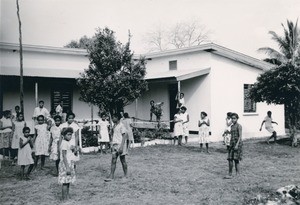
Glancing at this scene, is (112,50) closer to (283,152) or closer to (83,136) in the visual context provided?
(83,136)

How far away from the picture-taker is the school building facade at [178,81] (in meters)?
15.7

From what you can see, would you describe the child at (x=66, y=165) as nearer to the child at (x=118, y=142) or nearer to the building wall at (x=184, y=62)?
the child at (x=118, y=142)

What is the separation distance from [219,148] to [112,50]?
5.45 m

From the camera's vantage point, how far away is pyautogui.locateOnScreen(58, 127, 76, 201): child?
21.1ft

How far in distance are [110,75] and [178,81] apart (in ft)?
13.0

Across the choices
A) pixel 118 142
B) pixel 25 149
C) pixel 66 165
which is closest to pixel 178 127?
pixel 118 142

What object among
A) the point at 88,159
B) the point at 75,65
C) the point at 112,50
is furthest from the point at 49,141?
the point at 75,65

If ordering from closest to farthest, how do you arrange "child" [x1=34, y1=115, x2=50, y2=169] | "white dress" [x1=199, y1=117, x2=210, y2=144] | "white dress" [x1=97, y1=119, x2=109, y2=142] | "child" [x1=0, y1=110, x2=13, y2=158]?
"child" [x1=34, y1=115, x2=50, y2=169] → "child" [x1=0, y1=110, x2=13, y2=158] → "white dress" [x1=97, y1=119, x2=109, y2=142] → "white dress" [x1=199, y1=117, x2=210, y2=144]

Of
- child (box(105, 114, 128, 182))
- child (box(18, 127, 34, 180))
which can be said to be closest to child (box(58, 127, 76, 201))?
child (box(105, 114, 128, 182))

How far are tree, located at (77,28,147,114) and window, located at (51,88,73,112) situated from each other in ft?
16.4

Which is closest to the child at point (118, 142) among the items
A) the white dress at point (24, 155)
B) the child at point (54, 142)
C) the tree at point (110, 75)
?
the child at point (54, 142)

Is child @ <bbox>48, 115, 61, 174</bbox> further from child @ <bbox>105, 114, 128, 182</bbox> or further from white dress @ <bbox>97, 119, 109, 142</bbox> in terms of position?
white dress @ <bbox>97, 119, 109, 142</bbox>

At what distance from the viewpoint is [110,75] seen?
1186 centimetres

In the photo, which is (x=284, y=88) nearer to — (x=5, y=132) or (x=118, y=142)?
(x=118, y=142)
